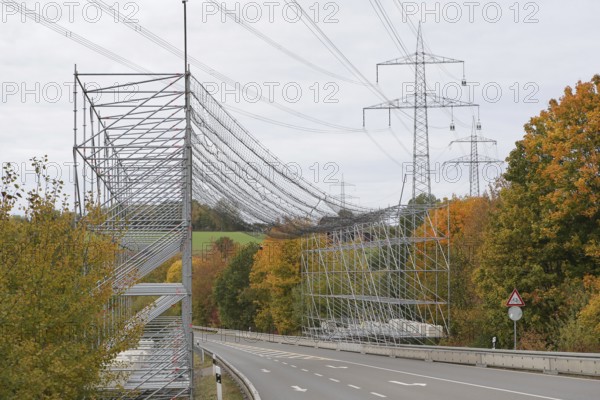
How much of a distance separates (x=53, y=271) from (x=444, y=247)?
40650 millimetres

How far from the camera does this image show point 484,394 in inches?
926

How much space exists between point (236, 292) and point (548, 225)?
6417 centimetres

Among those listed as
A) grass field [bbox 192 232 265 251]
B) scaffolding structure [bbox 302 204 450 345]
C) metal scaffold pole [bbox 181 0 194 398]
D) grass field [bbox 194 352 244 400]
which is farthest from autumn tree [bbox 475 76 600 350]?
grass field [bbox 192 232 265 251]

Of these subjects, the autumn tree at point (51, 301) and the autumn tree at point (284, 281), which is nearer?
the autumn tree at point (51, 301)

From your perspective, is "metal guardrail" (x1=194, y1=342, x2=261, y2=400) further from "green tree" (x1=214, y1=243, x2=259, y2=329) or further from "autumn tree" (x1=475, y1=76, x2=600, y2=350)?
"green tree" (x1=214, y1=243, x2=259, y2=329)

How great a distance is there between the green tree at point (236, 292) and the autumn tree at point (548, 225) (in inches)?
2239

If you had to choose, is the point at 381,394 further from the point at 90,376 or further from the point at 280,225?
the point at 280,225

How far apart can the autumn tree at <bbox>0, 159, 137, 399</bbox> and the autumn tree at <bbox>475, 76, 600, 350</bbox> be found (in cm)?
2095

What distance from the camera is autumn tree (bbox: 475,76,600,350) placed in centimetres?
3959

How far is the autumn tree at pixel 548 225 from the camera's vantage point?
39594 mm

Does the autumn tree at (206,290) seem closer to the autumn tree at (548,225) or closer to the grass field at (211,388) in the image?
the grass field at (211,388)

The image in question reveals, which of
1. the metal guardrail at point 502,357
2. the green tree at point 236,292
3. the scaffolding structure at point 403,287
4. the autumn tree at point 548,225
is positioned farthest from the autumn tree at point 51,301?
the green tree at point 236,292

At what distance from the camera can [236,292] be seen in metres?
103

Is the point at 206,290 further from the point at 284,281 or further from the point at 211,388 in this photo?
the point at 211,388
